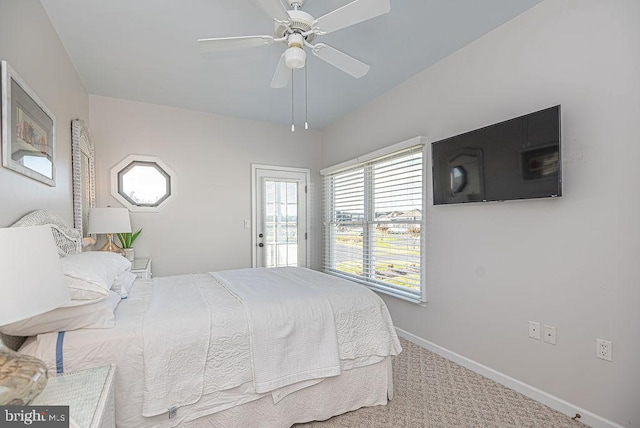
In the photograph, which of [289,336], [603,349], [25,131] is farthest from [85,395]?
[603,349]

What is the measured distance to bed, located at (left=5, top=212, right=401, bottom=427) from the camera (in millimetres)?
1426

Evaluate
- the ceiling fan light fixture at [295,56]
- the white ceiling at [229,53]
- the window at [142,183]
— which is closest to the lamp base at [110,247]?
the window at [142,183]

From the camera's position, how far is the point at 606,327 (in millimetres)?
1804

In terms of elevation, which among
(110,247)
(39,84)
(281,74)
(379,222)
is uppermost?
(281,74)

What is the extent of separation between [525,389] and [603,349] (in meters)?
0.61

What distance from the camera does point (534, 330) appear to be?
2146 mm

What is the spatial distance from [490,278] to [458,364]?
83cm

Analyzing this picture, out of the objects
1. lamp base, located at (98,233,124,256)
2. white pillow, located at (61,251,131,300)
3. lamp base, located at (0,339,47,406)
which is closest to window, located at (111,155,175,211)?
lamp base, located at (98,233,124,256)

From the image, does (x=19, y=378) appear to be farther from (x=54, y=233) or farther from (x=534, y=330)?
(x=534, y=330)

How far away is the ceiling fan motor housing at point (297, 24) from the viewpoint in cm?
170

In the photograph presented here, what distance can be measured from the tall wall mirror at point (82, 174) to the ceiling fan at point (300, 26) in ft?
5.29

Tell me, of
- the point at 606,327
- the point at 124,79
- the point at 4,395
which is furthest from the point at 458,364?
the point at 124,79

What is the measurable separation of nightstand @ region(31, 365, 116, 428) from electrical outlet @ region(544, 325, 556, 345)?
245 cm

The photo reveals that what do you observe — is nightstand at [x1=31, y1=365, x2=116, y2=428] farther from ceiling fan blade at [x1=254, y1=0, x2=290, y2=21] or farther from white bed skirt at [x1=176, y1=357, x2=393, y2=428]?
ceiling fan blade at [x1=254, y1=0, x2=290, y2=21]
